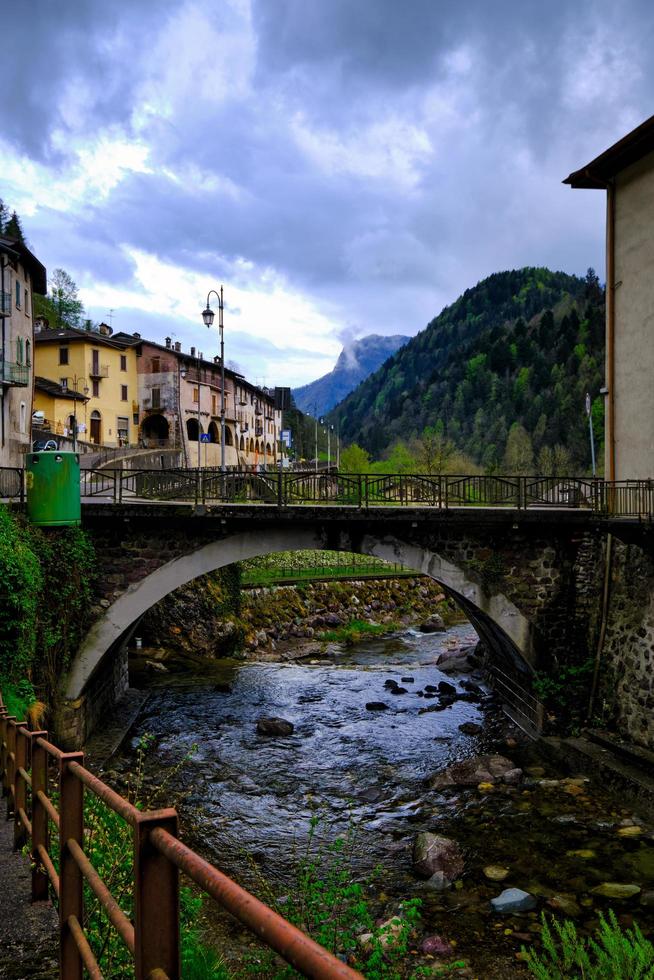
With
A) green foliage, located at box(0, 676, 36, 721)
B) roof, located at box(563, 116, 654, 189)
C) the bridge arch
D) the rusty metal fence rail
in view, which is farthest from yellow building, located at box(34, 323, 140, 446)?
the rusty metal fence rail

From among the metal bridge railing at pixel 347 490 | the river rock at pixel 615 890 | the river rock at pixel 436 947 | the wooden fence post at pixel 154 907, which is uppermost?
the metal bridge railing at pixel 347 490

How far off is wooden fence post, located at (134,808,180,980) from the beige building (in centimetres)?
1594

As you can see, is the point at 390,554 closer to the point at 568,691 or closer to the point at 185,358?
the point at 568,691

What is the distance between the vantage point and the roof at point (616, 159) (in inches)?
593

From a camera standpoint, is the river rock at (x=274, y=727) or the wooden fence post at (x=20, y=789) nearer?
the wooden fence post at (x=20, y=789)

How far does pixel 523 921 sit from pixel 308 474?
10.3m

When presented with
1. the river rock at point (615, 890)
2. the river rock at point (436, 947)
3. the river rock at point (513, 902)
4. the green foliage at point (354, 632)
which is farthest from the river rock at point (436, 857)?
the green foliage at point (354, 632)

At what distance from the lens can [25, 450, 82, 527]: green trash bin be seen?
14.6 meters

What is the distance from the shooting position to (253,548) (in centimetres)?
1664

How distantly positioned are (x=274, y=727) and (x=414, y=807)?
5396mm

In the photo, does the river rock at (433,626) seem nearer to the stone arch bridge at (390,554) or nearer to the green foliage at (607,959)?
the stone arch bridge at (390,554)

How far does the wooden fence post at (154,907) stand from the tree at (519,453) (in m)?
72.5

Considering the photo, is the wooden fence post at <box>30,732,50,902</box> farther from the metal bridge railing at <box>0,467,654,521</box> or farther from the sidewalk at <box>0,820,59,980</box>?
the metal bridge railing at <box>0,467,654,521</box>

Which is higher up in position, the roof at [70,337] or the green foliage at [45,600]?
the roof at [70,337]
